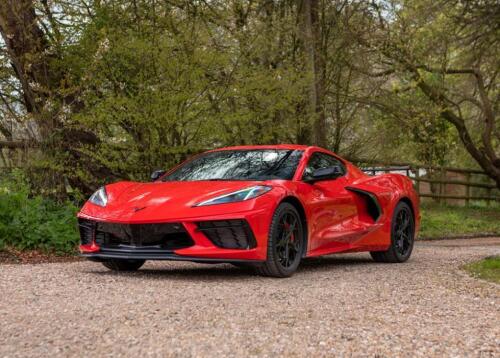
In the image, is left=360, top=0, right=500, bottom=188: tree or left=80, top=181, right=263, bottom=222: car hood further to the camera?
left=360, top=0, right=500, bottom=188: tree

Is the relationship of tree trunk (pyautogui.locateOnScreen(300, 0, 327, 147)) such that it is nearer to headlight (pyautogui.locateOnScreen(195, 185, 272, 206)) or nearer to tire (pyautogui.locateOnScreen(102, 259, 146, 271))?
tire (pyautogui.locateOnScreen(102, 259, 146, 271))

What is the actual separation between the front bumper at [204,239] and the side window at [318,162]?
4.14 feet

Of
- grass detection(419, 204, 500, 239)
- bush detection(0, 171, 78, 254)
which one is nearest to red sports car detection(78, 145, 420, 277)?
bush detection(0, 171, 78, 254)

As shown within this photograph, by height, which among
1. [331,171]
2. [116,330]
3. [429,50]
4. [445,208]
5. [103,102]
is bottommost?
[445,208]

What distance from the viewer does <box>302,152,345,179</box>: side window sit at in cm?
816

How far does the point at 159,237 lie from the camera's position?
7031 millimetres

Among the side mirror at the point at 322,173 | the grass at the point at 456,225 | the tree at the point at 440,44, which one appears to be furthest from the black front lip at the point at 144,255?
the tree at the point at 440,44

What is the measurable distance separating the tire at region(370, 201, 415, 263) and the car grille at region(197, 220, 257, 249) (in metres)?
3.07

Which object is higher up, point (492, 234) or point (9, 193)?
point (9, 193)

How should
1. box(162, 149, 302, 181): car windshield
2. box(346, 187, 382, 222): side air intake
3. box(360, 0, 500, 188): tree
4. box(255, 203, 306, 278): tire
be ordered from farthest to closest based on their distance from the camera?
1. box(360, 0, 500, 188): tree
2. box(346, 187, 382, 222): side air intake
3. box(162, 149, 302, 181): car windshield
4. box(255, 203, 306, 278): tire

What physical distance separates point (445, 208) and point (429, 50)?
5693 mm

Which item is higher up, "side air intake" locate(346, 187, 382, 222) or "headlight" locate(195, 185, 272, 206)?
"headlight" locate(195, 185, 272, 206)

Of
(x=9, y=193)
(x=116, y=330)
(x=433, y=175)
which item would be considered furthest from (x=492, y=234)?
(x=116, y=330)

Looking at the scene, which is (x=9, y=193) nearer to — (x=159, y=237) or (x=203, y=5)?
(x=159, y=237)
